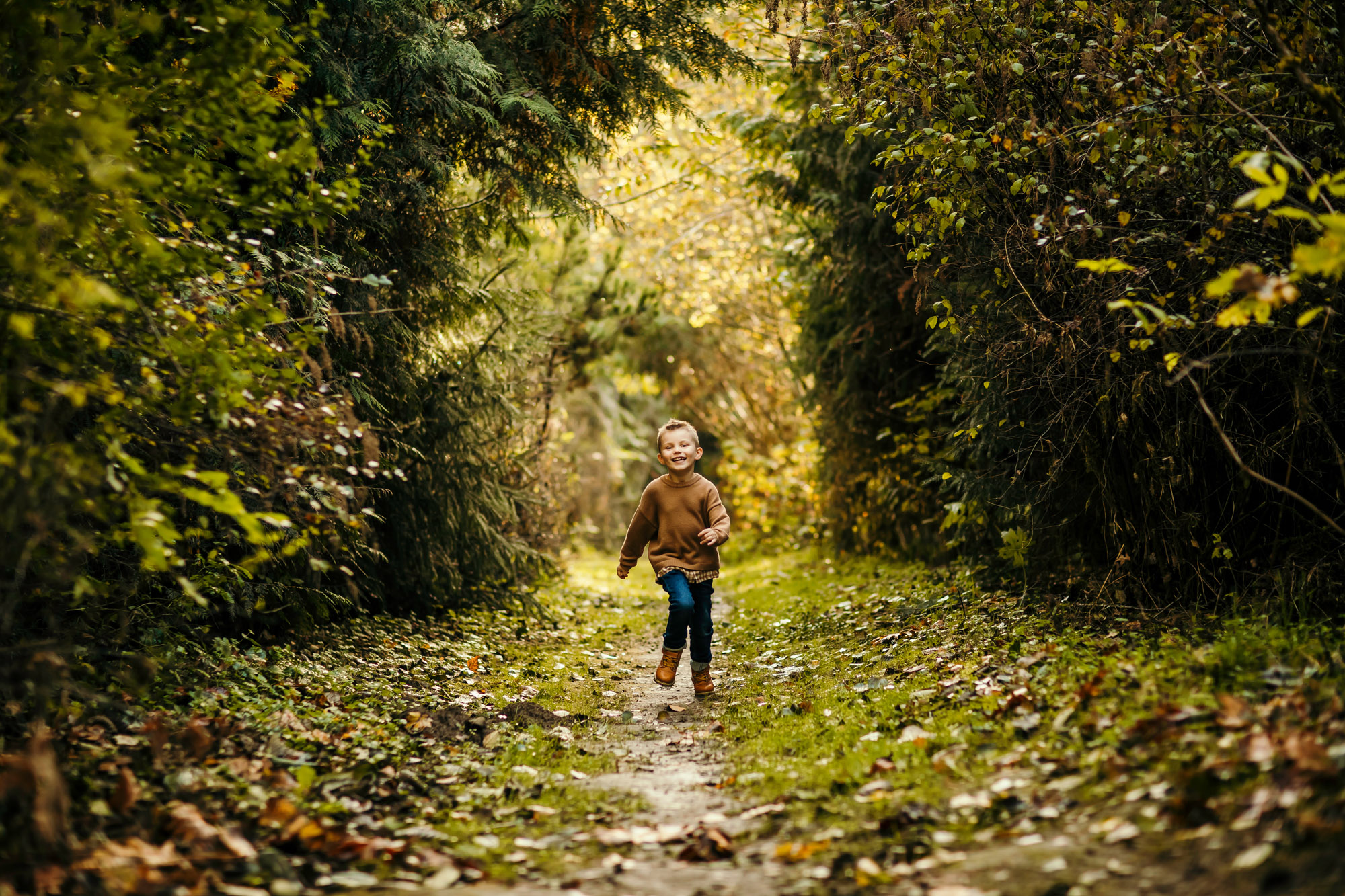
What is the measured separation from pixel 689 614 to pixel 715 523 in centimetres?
69

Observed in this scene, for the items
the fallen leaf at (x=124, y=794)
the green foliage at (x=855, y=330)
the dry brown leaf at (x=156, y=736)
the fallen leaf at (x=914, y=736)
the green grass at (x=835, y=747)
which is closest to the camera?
the green grass at (x=835, y=747)

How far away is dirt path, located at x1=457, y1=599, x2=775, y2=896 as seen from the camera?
9.91 feet

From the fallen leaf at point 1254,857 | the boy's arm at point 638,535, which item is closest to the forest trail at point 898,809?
the fallen leaf at point 1254,857

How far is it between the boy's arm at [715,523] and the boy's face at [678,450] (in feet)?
0.96

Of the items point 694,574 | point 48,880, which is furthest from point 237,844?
point 694,574

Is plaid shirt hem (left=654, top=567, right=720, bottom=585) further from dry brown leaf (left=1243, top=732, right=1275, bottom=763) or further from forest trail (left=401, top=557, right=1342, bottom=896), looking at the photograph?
dry brown leaf (left=1243, top=732, right=1275, bottom=763)

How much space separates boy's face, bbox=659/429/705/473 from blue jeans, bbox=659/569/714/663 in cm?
77

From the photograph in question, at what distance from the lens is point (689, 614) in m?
6.10

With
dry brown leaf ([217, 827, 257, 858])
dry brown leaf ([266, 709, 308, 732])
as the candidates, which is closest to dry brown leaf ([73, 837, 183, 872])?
dry brown leaf ([217, 827, 257, 858])

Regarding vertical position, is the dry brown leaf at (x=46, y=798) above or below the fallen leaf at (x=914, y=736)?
above

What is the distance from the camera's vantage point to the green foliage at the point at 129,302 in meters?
3.09

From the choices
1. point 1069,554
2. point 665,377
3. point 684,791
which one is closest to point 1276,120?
point 1069,554

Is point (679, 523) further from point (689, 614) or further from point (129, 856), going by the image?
point (129, 856)

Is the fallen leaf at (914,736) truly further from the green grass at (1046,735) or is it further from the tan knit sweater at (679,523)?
the tan knit sweater at (679,523)
